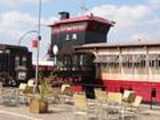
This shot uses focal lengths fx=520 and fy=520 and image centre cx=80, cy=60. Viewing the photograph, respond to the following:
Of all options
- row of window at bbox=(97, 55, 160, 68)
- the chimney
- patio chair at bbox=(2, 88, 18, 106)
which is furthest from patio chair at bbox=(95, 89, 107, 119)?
the chimney

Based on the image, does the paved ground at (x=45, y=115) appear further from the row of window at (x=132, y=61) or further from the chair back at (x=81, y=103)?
the row of window at (x=132, y=61)

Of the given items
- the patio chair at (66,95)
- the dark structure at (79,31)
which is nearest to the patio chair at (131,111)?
the patio chair at (66,95)

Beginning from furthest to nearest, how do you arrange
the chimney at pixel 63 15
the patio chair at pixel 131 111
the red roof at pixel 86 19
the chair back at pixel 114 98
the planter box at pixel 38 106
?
the chimney at pixel 63 15 → the red roof at pixel 86 19 → the chair back at pixel 114 98 → the planter box at pixel 38 106 → the patio chair at pixel 131 111

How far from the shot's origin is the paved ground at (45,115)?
58.1 ft

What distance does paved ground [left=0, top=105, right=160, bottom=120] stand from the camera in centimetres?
1772

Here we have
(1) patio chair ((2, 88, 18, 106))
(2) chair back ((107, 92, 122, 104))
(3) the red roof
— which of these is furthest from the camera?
(3) the red roof

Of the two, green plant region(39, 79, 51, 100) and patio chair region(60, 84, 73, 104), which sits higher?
green plant region(39, 79, 51, 100)

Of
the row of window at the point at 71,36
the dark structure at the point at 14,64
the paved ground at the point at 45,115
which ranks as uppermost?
the row of window at the point at 71,36

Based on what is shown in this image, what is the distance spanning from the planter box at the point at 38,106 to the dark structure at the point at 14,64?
13.1 m

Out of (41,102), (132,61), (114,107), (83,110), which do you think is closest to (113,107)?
(114,107)

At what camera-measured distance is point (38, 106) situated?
19.0m

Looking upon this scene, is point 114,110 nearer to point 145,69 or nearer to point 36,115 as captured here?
point 36,115

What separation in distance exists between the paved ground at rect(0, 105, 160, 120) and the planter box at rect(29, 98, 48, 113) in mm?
254

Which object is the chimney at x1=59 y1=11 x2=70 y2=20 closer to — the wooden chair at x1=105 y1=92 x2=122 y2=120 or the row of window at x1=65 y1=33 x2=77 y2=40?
the row of window at x1=65 y1=33 x2=77 y2=40
